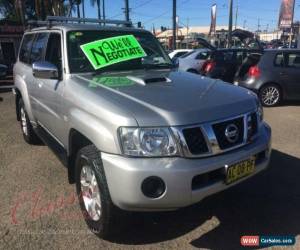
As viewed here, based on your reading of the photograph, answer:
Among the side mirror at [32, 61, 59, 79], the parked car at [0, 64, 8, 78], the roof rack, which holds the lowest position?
the parked car at [0, 64, 8, 78]

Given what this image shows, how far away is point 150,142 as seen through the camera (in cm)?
296

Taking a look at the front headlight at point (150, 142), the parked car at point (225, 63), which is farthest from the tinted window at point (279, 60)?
the front headlight at point (150, 142)

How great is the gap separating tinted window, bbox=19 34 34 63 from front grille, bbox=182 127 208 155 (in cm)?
389

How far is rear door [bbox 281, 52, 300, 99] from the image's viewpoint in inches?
392

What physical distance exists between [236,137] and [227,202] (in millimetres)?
1145

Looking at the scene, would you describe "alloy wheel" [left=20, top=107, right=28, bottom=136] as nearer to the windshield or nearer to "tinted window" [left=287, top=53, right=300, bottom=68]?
the windshield

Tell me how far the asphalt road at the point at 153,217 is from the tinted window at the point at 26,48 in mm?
1863

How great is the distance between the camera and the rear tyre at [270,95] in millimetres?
10109

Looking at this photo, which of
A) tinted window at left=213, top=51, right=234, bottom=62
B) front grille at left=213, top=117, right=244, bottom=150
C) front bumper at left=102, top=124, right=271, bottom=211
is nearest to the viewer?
front bumper at left=102, top=124, right=271, bottom=211

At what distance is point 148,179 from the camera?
289 cm

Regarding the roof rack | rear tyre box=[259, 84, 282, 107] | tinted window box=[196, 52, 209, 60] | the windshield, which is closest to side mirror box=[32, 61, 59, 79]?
the windshield

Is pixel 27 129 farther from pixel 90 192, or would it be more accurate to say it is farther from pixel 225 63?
pixel 225 63

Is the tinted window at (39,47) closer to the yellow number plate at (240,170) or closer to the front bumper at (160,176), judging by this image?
the front bumper at (160,176)

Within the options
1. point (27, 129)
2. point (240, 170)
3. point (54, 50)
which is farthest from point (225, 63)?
point (240, 170)
